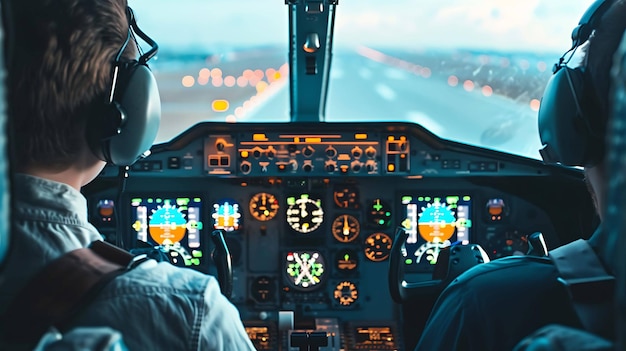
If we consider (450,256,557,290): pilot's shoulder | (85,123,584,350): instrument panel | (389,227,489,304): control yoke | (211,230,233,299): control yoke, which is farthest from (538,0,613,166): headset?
(85,123,584,350): instrument panel

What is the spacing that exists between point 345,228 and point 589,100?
9.95 feet

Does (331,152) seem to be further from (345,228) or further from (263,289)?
(263,289)

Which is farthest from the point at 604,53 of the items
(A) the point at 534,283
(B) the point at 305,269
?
(B) the point at 305,269

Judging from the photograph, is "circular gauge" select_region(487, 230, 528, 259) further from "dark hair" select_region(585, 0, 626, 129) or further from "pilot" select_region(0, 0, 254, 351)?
"pilot" select_region(0, 0, 254, 351)

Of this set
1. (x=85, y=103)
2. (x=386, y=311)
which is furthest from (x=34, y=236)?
(x=386, y=311)

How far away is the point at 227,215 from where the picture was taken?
171 inches

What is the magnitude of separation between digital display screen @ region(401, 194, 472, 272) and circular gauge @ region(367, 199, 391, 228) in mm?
102

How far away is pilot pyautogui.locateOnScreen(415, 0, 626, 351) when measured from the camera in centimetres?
138

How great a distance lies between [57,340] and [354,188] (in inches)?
141

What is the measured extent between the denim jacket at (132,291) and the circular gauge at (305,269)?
122 inches

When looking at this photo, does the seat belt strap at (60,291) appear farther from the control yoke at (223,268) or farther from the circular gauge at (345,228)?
the circular gauge at (345,228)

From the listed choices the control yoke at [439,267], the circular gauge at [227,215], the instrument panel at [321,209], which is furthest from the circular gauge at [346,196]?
the control yoke at [439,267]

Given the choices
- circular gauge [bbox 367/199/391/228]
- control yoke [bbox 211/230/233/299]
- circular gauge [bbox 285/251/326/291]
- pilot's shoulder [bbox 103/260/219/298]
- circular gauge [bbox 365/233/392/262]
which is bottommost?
circular gauge [bbox 285/251/326/291]

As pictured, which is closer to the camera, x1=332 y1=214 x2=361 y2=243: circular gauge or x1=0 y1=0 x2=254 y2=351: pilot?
x1=0 y1=0 x2=254 y2=351: pilot
